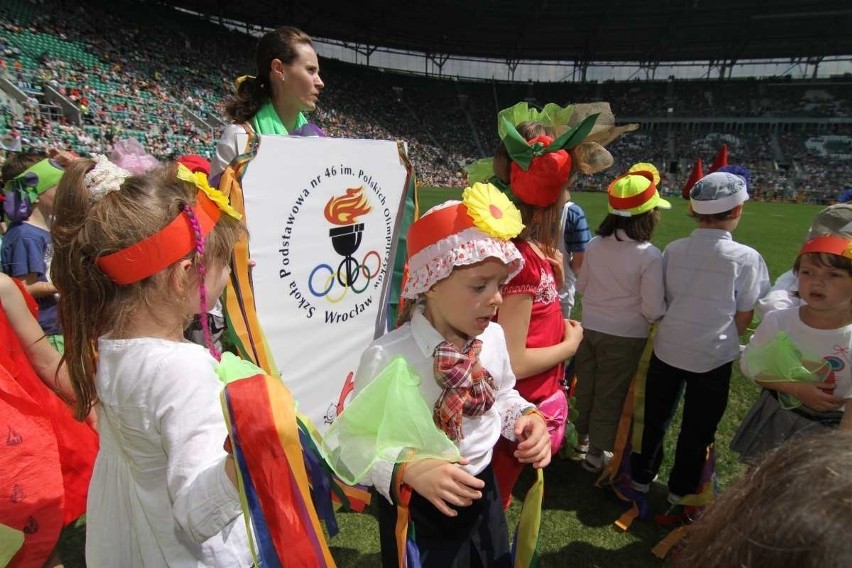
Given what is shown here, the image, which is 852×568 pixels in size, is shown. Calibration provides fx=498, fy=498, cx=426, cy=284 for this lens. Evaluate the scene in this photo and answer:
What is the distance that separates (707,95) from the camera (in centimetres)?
4041

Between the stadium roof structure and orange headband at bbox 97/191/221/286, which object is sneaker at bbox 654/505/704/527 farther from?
the stadium roof structure

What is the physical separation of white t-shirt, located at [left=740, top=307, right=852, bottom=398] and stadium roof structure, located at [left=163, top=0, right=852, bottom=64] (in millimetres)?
33250

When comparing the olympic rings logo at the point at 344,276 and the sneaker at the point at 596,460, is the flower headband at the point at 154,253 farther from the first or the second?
the sneaker at the point at 596,460

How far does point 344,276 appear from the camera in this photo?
8.76 ft

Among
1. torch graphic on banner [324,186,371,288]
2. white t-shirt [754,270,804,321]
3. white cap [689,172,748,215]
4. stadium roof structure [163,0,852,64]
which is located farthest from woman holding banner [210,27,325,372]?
stadium roof structure [163,0,852,64]

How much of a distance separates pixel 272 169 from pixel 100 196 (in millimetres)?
944

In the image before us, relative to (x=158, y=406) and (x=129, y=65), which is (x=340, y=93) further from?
(x=158, y=406)

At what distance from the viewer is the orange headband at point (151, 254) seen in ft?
3.83

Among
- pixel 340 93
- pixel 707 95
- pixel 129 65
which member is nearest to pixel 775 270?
pixel 129 65

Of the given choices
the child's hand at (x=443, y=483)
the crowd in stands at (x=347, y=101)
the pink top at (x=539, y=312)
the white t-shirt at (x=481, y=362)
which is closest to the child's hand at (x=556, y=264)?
the pink top at (x=539, y=312)

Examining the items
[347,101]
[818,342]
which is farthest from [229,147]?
[347,101]

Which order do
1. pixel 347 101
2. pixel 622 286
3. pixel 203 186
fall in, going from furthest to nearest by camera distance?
1. pixel 347 101
2. pixel 622 286
3. pixel 203 186

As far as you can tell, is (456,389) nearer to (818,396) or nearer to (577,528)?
(818,396)

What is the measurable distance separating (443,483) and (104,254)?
38.6 inches
